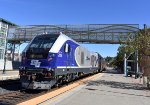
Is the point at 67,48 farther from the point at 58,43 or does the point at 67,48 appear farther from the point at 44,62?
the point at 44,62

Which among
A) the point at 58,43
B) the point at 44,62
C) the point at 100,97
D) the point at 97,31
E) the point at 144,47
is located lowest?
the point at 100,97

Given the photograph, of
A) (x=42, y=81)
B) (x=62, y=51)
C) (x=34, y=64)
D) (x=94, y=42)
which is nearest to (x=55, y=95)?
(x=42, y=81)

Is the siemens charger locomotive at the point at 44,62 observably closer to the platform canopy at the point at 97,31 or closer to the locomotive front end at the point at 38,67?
the locomotive front end at the point at 38,67

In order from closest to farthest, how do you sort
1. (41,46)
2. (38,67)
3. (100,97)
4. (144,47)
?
(100,97), (38,67), (41,46), (144,47)

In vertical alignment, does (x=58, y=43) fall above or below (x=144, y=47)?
below

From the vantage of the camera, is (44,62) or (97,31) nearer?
(44,62)

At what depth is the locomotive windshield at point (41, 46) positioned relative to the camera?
A: 626 inches

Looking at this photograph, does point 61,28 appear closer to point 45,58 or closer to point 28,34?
point 28,34

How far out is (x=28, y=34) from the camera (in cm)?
5472

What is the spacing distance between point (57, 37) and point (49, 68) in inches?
96.3

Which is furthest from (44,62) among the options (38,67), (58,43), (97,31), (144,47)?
(97,31)

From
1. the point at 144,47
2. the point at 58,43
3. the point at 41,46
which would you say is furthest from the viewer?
the point at 144,47

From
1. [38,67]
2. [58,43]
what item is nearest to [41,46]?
[58,43]

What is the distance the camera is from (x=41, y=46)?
16359mm
